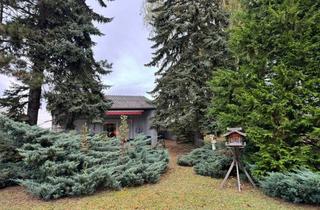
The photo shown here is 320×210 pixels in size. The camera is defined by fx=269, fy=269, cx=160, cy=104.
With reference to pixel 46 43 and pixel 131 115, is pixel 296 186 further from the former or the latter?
pixel 131 115

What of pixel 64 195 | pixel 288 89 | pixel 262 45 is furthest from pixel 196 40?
pixel 64 195

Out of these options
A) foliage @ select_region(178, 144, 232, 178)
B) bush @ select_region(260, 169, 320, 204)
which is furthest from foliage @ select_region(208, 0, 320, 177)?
foliage @ select_region(178, 144, 232, 178)

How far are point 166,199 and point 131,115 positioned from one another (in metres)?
15.0

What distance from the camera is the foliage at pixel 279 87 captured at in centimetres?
775

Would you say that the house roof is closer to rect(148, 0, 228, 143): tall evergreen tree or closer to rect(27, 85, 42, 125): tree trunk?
rect(148, 0, 228, 143): tall evergreen tree

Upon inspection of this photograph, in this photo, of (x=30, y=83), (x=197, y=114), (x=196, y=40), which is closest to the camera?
(x=30, y=83)

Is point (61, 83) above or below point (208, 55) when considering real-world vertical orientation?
below

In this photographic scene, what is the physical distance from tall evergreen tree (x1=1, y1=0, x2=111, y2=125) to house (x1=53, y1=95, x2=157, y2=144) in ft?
22.2

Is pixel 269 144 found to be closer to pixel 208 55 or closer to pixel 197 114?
pixel 197 114

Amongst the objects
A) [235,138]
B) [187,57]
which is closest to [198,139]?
[187,57]

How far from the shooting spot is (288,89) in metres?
8.11

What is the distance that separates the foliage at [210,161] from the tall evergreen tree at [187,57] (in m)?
2.11

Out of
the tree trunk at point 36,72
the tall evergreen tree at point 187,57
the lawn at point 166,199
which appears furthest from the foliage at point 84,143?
the tall evergreen tree at point 187,57

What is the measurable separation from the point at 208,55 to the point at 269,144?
656cm
